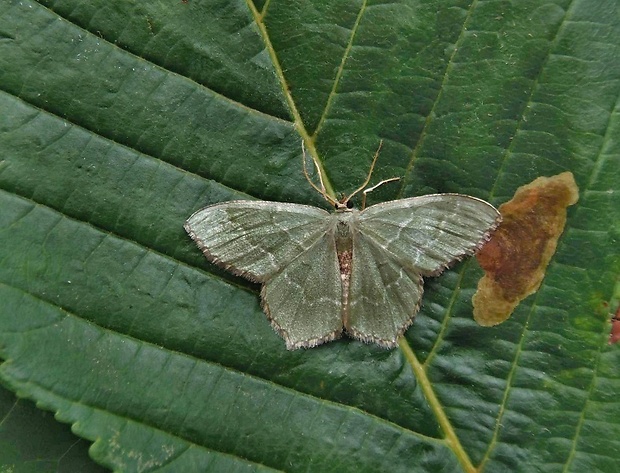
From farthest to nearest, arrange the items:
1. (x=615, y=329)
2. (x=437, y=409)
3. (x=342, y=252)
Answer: (x=342, y=252) < (x=437, y=409) < (x=615, y=329)

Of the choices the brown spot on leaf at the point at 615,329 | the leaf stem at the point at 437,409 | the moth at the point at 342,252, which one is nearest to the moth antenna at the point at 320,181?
the moth at the point at 342,252

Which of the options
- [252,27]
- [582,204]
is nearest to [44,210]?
[252,27]

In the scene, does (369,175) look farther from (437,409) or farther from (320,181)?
(437,409)

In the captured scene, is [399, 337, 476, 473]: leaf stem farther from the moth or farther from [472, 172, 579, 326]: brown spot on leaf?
[472, 172, 579, 326]: brown spot on leaf

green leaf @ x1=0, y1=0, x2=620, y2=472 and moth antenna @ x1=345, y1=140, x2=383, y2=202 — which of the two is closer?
green leaf @ x1=0, y1=0, x2=620, y2=472

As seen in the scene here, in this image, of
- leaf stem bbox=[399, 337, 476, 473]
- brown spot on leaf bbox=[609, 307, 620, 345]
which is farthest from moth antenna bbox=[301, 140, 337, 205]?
brown spot on leaf bbox=[609, 307, 620, 345]

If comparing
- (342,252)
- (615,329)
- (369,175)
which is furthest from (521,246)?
(342,252)
